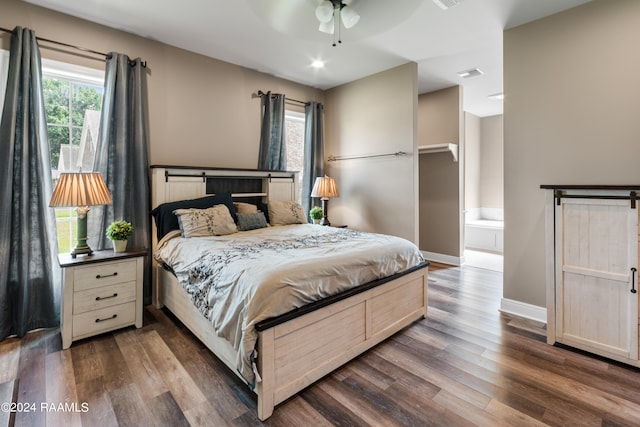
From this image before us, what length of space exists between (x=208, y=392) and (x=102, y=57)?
318 centimetres

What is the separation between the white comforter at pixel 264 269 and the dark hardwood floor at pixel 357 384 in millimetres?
414

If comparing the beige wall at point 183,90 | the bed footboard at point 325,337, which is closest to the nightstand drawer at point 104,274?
the beige wall at point 183,90

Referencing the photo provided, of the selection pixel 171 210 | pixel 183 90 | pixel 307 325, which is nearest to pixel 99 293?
pixel 171 210

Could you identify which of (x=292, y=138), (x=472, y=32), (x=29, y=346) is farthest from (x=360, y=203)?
(x=29, y=346)

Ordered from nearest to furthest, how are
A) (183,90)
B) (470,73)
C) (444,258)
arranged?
(183,90)
(470,73)
(444,258)


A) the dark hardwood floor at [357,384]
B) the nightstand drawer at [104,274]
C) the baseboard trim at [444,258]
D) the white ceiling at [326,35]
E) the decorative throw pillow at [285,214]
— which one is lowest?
the dark hardwood floor at [357,384]

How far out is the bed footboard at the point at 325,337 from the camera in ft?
5.42

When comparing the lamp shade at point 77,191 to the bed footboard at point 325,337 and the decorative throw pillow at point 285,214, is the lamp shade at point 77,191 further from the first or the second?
the bed footboard at point 325,337

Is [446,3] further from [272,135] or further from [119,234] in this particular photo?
[119,234]

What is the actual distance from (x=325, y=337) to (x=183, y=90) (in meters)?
3.17

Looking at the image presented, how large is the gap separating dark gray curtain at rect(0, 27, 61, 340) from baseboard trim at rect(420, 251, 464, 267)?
193 inches

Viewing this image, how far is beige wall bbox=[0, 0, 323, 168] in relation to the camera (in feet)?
8.93

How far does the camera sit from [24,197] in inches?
97.7

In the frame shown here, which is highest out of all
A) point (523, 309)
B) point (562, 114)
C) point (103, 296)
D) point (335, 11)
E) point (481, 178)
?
point (335, 11)
